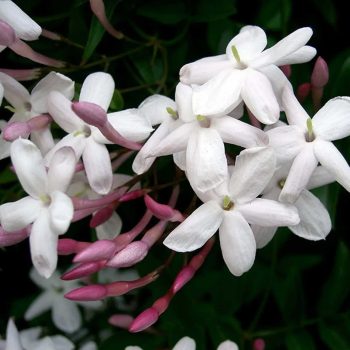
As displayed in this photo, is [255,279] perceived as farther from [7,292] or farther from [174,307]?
[7,292]

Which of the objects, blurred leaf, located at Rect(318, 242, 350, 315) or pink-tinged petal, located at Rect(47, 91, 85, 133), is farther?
blurred leaf, located at Rect(318, 242, 350, 315)

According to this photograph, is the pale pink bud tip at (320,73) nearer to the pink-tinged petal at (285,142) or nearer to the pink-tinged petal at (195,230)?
the pink-tinged petal at (285,142)

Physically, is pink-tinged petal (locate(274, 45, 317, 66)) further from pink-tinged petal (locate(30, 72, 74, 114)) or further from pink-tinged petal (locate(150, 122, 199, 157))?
pink-tinged petal (locate(30, 72, 74, 114))

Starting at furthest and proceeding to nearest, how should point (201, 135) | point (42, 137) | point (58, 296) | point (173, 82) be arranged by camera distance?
point (58, 296)
point (173, 82)
point (42, 137)
point (201, 135)

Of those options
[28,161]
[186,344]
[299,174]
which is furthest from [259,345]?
[28,161]

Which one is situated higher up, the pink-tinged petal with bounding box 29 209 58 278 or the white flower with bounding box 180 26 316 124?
the white flower with bounding box 180 26 316 124

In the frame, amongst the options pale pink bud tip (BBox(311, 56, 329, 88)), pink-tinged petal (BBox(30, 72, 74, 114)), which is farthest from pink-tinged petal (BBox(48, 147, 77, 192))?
pale pink bud tip (BBox(311, 56, 329, 88))

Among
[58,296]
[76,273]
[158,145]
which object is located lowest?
[58,296]

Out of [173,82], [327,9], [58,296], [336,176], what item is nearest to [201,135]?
[336,176]
